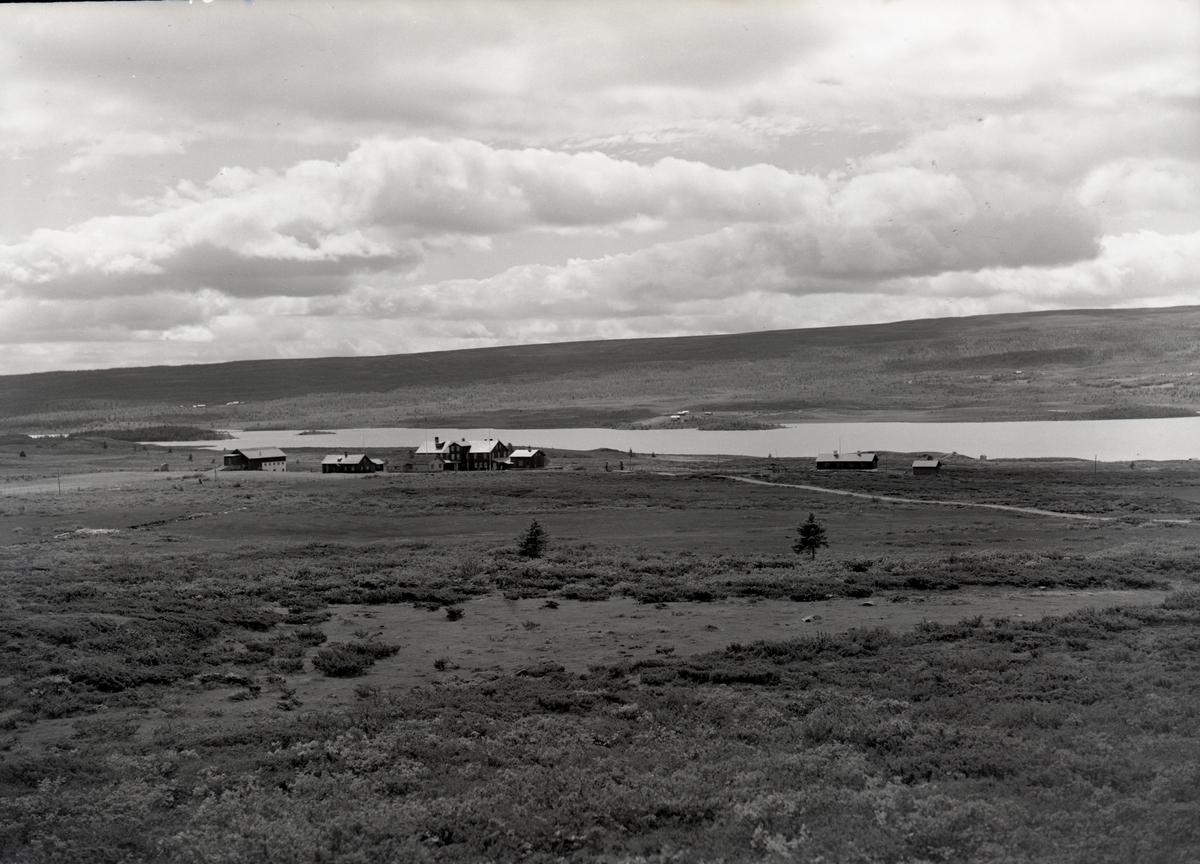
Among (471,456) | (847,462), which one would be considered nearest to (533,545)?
(471,456)

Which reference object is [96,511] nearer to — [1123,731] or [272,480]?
[272,480]

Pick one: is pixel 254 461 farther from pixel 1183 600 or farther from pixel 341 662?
pixel 1183 600

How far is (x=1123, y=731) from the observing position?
13367mm

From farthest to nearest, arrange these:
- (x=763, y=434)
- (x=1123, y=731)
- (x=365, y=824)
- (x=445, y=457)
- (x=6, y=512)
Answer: (x=763, y=434)
(x=445, y=457)
(x=6, y=512)
(x=1123, y=731)
(x=365, y=824)

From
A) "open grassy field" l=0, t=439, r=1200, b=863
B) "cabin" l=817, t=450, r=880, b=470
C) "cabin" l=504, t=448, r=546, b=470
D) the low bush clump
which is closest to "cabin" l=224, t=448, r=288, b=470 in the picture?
"cabin" l=504, t=448, r=546, b=470

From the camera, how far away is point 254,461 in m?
81.8

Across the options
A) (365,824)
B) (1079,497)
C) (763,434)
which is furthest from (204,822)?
(763,434)

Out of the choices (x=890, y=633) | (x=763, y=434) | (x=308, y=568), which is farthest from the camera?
(x=763, y=434)

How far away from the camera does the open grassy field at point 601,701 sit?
10836 mm

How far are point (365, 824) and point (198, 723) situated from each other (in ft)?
17.8

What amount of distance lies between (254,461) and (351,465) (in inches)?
390

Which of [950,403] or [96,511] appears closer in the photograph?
[96,511]

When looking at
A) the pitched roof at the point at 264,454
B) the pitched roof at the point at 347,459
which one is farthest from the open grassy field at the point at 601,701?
the pitched roof at the point at 264,454

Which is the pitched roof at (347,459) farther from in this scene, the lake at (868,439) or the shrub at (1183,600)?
the shrub at (1183,600)
